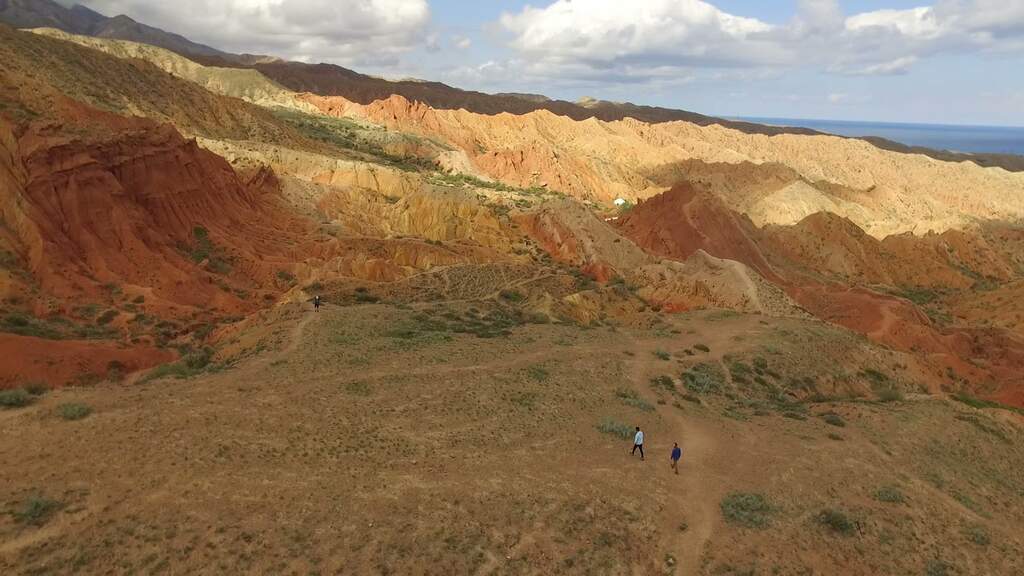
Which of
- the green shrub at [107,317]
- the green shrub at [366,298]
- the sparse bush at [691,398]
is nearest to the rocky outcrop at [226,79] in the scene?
the green shrub at [366,298]

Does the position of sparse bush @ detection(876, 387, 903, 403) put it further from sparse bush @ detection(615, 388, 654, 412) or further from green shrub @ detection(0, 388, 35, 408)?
green shrub @ detection(0, 388, 35, 408)

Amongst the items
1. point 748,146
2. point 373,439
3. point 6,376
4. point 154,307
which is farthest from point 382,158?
point 748,146

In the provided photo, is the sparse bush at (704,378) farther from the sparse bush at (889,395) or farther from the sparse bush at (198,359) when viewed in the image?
the sparse bush at (198,359)

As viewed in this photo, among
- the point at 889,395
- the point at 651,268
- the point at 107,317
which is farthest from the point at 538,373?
the point at 651,268

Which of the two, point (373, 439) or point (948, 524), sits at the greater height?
point (373, 439)

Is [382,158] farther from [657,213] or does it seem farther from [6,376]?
[6,376]

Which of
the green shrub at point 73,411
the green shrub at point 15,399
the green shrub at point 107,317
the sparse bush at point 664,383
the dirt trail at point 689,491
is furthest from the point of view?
the green shrub at point 107,317
